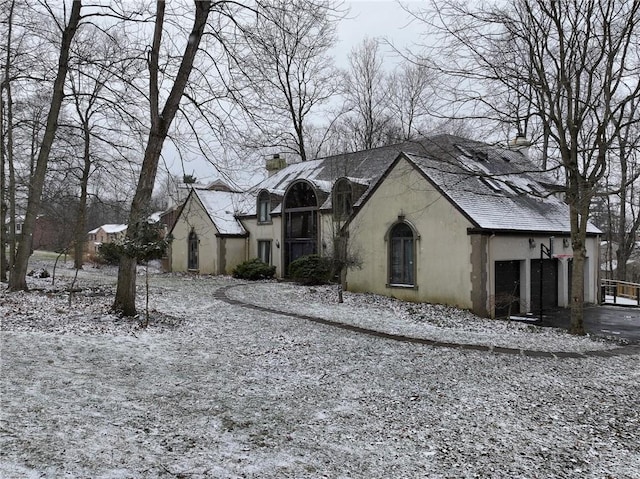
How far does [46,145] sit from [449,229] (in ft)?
41.9

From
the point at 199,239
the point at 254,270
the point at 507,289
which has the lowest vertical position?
Answer: the point at 507,289

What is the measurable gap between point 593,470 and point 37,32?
54.5ft

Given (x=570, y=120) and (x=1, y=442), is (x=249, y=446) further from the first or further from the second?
(x=570, y=120)

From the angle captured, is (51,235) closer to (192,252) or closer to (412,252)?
(192,252)

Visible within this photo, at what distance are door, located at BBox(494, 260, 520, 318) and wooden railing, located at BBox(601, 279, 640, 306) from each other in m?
7.23

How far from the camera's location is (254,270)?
81.4 feet

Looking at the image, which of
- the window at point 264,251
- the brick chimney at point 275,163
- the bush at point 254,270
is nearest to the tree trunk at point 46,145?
the bush at point 254,270

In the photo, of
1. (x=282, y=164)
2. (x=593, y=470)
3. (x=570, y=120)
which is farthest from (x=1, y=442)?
(x=282, y=164)

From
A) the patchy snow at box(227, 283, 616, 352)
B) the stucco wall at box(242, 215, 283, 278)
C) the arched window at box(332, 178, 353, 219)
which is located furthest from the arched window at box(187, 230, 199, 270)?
the arched window at box(332, 178, 353, 219)

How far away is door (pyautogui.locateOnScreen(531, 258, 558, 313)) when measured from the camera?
1769cm

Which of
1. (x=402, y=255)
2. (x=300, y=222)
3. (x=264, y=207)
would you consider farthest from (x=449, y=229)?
(x=264, y=207)

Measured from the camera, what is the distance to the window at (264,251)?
27112 millimetres

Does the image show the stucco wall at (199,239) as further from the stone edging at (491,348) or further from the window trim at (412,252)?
the stone edging at (491,348)

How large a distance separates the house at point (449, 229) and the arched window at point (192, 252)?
8.37 meters
